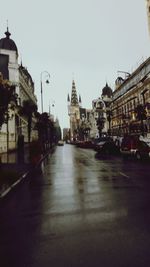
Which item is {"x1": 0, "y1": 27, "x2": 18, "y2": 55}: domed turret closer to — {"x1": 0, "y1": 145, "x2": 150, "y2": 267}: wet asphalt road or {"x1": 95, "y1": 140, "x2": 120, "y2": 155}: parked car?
{"x1": 95, "y1": 140, "x2": 120, "y2": 155}: parked car

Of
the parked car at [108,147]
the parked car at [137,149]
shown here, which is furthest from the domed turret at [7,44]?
the parked car at [137,149]

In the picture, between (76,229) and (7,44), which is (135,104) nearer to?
(7,44)

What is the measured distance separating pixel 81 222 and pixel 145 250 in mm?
1729

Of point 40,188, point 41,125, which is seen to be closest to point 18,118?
point 41,125

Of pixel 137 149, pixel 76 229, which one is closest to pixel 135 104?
pixel 137 149

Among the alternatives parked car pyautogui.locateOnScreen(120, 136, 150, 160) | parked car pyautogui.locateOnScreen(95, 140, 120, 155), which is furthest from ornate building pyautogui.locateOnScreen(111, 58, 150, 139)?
parked car pyautogui.locateOnScreen(120, 136, 150, 160)

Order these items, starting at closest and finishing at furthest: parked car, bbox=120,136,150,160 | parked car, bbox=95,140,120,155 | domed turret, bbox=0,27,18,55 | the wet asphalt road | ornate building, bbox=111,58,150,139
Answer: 1. the wet asphalt road
2. parked car, bbox=120,136,150,160
3. parked car, bbox=95,140,120,155
4. ornate building, bbox=111,58,150,139
5. domed turret, bbox=0,27,18,55

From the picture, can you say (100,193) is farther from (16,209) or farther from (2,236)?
(2,236)

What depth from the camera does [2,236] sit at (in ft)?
15.2

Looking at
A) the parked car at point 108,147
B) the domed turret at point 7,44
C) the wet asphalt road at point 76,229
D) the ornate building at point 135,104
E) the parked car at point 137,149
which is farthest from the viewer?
the domed turret at point 7,44

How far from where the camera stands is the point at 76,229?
482 cm

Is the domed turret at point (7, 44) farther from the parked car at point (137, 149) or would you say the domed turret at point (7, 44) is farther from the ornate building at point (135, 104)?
the parked car at point (137, 149)

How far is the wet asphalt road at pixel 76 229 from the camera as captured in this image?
3600 millimetres

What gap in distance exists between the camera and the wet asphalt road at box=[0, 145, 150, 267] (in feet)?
11.8
